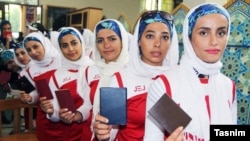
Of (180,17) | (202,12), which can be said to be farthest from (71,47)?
(202,12)

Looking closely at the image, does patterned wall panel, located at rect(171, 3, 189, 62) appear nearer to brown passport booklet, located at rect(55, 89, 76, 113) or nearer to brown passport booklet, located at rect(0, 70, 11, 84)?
brown passport booklet, located at rect(55, 89, 76, 113)

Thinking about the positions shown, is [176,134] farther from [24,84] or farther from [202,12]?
[24,84]

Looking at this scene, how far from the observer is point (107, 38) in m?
1.93

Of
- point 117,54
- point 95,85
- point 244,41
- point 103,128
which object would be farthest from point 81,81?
point 244,41

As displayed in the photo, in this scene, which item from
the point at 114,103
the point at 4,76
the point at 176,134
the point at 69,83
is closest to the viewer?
the point at 176,134

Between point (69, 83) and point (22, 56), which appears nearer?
point (69, 83)

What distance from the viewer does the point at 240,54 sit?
1.88 m

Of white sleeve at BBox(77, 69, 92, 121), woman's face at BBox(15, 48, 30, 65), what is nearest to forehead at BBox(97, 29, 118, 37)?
white sleeve at BBox(77, 69, 92, 121)

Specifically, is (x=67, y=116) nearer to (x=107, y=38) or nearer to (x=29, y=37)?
(x=107, y=38)

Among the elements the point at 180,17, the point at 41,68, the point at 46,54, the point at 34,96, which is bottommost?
the point at 34,96

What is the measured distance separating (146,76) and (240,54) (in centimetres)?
70

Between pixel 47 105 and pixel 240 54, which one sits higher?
pixel 240 54

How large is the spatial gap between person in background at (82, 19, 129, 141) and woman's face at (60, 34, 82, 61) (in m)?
0.40

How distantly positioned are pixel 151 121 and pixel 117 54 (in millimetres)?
876
